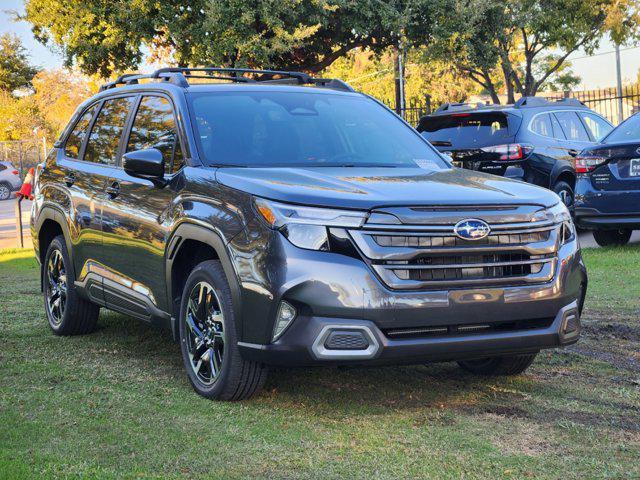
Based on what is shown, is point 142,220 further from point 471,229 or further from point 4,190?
point 4,190

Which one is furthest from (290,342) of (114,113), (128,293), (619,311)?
(619,311)

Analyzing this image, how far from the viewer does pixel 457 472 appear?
3910mm

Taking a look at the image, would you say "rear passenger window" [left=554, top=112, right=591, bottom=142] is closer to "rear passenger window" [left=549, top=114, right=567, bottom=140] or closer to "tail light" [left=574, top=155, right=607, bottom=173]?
"rear passenger window" [left=549, top=114, right=567, bottom=140]

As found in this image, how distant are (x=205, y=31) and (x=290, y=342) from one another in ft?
62.9

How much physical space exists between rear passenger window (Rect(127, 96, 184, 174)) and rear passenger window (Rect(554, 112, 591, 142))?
28.7ft

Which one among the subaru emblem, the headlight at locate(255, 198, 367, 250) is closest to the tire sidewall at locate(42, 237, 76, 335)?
the headlight at locate(255, 198, 367, 250)

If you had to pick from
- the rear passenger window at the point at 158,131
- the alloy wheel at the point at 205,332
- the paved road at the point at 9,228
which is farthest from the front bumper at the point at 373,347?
the paved road at the point at 9,228

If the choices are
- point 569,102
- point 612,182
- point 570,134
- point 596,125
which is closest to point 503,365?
point 612,182

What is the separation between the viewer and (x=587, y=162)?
1172 cm

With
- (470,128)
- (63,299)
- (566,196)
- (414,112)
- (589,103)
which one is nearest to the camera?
(63,299)

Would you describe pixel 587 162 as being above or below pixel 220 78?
below

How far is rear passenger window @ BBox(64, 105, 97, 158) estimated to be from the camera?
23.7 ft

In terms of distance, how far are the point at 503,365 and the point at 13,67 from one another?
53.2 m

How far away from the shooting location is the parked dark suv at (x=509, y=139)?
1277 cm
